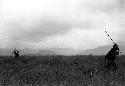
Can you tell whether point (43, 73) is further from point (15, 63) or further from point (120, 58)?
point (120, 58)

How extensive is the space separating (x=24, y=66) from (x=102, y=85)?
56.7 ft

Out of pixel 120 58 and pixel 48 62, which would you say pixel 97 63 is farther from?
pixel 48 62

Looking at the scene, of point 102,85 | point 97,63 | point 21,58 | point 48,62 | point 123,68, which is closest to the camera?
point 102,85

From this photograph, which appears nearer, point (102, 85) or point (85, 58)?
point (102, 85)

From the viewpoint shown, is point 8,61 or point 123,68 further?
point 8,61

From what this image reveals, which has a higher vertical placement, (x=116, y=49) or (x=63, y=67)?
Result: (x=116, y=49)

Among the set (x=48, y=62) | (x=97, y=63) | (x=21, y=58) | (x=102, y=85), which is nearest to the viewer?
(x=102, y=85)

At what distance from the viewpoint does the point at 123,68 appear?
83.0 ft

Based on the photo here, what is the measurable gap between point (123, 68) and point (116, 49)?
2.61 meters

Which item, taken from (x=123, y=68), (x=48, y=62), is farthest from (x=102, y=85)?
(x=48, y=62)

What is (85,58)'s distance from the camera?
30.8 meters

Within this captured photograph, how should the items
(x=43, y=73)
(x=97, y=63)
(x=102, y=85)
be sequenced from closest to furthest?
(x=102, y=85) < (x=43, y=73) < (x=97, y=63)

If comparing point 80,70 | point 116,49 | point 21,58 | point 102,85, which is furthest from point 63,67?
point 102,85

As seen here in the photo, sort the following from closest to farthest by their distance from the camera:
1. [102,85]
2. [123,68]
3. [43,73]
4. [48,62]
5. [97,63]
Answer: [102,85] < [43,73] < [123,68] < [97,63] < [48,62]
